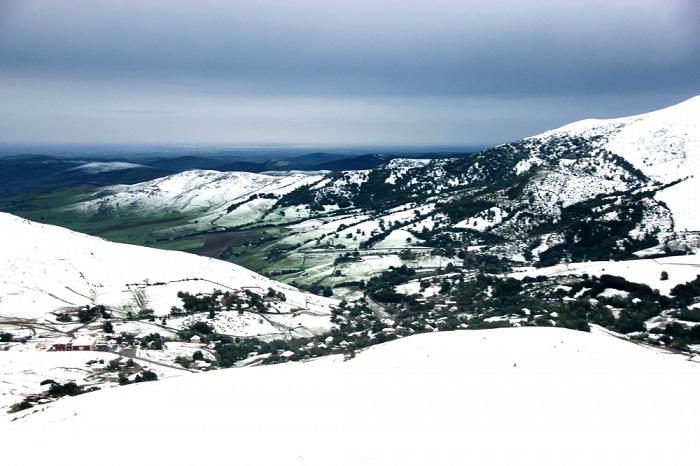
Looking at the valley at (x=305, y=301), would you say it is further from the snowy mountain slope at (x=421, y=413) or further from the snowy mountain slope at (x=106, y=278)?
the snowy mountain slope at (x=421, y=413)

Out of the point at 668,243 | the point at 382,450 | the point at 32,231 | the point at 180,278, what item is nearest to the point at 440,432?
the point at 382,450

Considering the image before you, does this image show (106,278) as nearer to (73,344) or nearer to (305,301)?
(73,344)

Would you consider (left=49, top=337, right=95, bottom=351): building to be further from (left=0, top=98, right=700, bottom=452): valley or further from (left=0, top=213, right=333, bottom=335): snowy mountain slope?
(left=0, top=213, right=333, bottom=335): snowy mountain slope

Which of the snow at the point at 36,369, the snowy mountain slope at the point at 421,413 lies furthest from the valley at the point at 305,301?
the snowy mountain slope at the point at 421,413

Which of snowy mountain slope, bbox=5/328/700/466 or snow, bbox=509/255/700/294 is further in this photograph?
snow, bbox=509/255/700/294

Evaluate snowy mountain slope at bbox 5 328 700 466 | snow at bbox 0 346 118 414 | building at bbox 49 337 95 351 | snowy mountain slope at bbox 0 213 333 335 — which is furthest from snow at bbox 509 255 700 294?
building at bbox 49 337 95 351

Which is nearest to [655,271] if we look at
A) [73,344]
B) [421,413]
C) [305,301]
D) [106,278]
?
[305,301]
